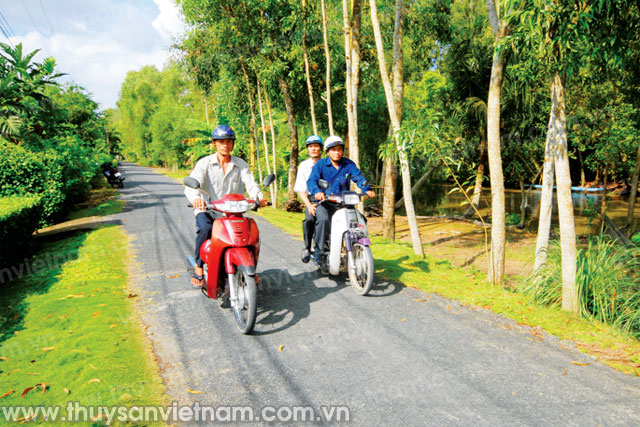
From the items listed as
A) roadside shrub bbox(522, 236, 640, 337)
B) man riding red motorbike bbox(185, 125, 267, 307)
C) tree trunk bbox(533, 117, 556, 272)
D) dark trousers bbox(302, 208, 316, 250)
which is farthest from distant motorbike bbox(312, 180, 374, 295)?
tree trunk bbox(533, 117, 556, 272)

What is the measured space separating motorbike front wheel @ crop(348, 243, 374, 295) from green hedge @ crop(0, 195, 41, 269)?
5.94m

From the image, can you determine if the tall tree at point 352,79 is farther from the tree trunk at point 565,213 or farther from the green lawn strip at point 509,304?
the tree trunk at point 565,213

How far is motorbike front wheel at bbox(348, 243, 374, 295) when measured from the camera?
197 inches

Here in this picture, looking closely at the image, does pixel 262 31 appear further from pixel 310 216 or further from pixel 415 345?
pixel 415 345

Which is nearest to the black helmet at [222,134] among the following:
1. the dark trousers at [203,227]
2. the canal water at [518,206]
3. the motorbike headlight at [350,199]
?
the dark trousers at [203,227]

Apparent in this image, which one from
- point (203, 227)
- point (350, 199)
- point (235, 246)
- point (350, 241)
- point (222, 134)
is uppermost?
point (222, 134)

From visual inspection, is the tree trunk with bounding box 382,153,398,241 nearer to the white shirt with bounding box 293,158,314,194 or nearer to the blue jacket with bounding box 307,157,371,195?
the white shirt with bounding box 293,158,314,194

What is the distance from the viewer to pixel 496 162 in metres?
5.84

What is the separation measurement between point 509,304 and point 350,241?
215 cm

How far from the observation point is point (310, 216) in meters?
6.05

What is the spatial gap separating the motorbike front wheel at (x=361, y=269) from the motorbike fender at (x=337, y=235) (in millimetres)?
201

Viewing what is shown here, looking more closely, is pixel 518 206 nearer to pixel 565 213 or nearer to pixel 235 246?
pixel 565 213

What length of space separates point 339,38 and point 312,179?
13080 millimetres

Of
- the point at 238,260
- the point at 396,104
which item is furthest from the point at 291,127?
the point at 238,260
